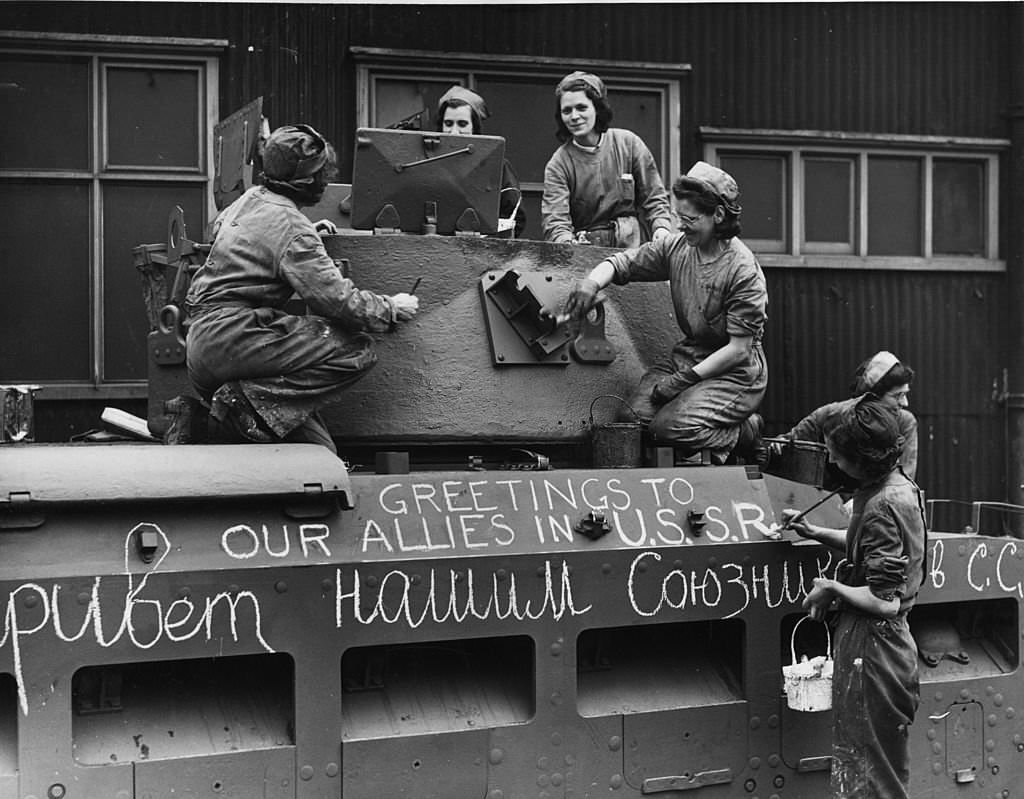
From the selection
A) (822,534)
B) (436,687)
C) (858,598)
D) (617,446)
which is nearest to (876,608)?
(858,598)

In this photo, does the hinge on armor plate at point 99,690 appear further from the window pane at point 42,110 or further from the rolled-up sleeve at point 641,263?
the window pane at point 42,110

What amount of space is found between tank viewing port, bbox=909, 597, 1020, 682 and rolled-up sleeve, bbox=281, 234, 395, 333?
2748 mm

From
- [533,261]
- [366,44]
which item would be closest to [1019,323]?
[366,44]

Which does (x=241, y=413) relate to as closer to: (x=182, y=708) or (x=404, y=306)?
(x=404, y=306)

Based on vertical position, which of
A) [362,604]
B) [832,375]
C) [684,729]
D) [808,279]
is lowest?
[684,729]

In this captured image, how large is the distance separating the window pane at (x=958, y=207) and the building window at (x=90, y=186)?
5.93m

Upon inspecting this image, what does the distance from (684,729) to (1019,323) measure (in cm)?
724

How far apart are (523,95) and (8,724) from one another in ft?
22.3

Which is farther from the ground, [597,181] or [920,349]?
[597,181]

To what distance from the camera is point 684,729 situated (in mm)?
5105

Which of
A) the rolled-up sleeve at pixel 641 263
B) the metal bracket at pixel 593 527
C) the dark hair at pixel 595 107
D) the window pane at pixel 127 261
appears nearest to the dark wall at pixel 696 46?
the window pane at pixel 127 261

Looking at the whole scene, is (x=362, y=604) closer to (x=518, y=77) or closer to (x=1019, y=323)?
(x=518, y=77)

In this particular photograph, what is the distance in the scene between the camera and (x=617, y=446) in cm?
568

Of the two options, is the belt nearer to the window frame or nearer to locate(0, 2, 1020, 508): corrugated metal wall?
the window frame
